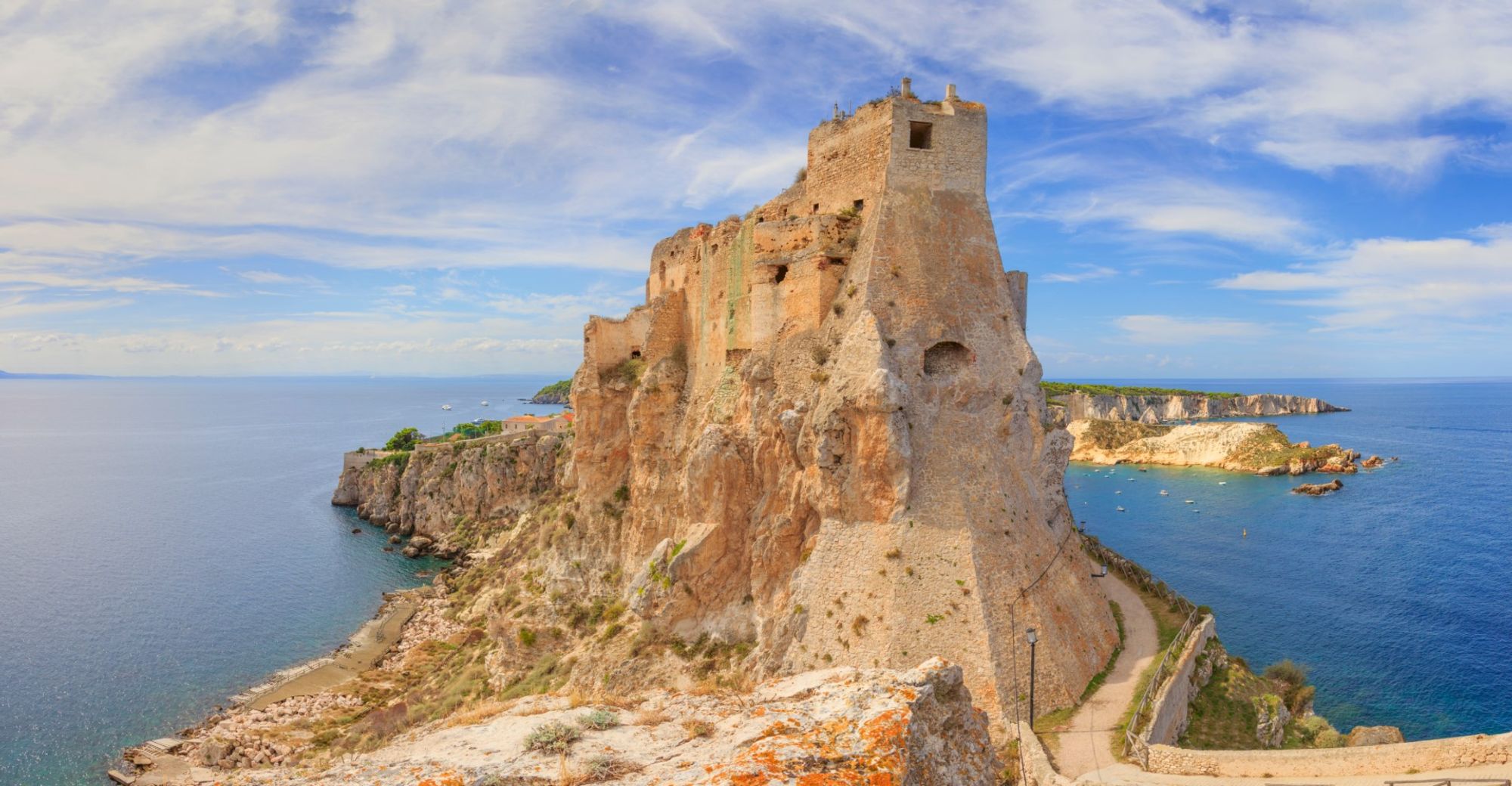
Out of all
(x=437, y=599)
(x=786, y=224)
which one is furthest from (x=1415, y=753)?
(x=437, y=599)

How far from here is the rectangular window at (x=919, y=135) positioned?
24953mm

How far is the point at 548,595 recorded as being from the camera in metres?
34.1

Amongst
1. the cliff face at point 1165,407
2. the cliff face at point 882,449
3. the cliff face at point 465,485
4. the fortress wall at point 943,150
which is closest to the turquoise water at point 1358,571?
the cliff face at point 882,449

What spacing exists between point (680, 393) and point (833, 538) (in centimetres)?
1214

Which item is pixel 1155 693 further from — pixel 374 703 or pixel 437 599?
pixel 437 599

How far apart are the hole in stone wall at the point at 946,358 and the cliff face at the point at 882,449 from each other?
0.08m

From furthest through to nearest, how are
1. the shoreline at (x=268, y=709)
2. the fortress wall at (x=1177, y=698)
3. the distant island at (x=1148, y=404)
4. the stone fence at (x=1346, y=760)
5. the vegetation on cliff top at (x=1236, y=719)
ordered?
the distant island at (x=1148, y=404), the shoreline at (x=268, y=709), the vegetation on cliff top at (x=1236, y=719), the fortress wall at (x=1177, y=698), the stone fence at (x=1346, y=760)

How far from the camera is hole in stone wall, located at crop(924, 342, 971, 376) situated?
78.0ft

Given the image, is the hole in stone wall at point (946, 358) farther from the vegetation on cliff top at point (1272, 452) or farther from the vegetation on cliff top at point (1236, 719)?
the vegetation on cliff top at point (1272, 452)

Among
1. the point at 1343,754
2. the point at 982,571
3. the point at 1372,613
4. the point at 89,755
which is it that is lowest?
the point at 89,755

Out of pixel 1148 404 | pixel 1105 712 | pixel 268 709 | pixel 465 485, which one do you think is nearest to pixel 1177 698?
pixel 1105 712

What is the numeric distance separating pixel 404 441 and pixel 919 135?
75427 mm

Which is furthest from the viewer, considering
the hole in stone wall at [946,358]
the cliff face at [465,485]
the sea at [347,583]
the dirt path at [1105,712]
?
the cliff face at [465,485]

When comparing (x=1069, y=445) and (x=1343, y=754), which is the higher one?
(x=1069, y=445)
